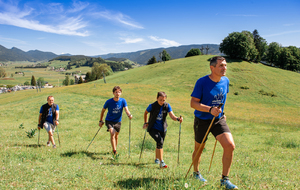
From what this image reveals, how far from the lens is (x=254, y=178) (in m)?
4.54

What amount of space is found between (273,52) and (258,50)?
743 cm

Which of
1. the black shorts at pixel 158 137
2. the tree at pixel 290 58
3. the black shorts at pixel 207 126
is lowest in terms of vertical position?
the black shorts at pixel 158 137

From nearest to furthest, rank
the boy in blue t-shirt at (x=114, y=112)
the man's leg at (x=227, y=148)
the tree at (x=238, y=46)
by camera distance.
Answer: the man's leg at (x=227, y=148)
the boy in blue t-shirt at (x=114, y=112)
the tree at (x=238, y=46)

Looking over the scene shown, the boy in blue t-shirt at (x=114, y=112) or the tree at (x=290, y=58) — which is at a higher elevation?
the tree at (x=290, y=58)

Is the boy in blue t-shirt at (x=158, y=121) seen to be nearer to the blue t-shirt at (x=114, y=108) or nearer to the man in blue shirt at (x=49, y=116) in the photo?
the blue t-shirt at (x=114, y=108)

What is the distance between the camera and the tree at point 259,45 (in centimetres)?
8188

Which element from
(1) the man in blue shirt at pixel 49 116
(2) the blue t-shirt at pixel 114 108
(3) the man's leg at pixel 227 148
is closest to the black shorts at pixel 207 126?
(3) the man's leg at pixel 227 148

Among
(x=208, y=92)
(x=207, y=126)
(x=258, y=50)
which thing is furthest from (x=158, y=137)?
(x=258, y=50)

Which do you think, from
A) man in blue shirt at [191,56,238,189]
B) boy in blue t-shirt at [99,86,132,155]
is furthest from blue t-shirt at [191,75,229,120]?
boy in blue t-shirt at [99,86,132,155]

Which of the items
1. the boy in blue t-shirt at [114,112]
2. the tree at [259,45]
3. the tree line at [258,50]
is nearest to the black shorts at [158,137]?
the boy in blue t-shirt at [114,112]

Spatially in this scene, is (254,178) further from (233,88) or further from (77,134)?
(233,88)

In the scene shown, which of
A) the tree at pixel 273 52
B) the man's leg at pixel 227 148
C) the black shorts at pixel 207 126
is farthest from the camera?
the tree at pixel 273 52

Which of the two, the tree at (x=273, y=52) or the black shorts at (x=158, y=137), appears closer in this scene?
the black shorts at (x=158, y=137)

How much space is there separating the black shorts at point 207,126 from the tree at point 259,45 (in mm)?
91564
